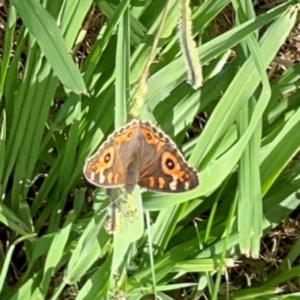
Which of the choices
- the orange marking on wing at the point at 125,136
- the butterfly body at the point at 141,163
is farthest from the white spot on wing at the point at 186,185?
the orange marking on wing at the point at 125,136

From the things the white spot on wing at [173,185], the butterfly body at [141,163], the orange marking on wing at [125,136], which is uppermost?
the orange marking on wing at [125,136]

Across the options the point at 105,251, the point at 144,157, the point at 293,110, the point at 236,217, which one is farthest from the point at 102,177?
the point at 293,110

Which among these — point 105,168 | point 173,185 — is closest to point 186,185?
point 173,185

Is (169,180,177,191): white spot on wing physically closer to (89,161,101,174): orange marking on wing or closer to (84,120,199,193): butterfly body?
(84,120,199,193): butterfly body

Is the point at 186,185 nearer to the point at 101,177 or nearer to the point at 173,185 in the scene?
the point at 173,185

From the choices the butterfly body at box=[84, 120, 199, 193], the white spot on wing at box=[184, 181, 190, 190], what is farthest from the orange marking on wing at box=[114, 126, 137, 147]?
the white spot on wing at box=[184, 181, 190, 190]

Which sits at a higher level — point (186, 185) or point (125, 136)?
point (125, 136)

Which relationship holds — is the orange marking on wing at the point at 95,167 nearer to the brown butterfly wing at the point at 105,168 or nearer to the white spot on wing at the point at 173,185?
the brown butterfly wing at the point at 105,168

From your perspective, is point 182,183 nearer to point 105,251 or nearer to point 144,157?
point 144,157
